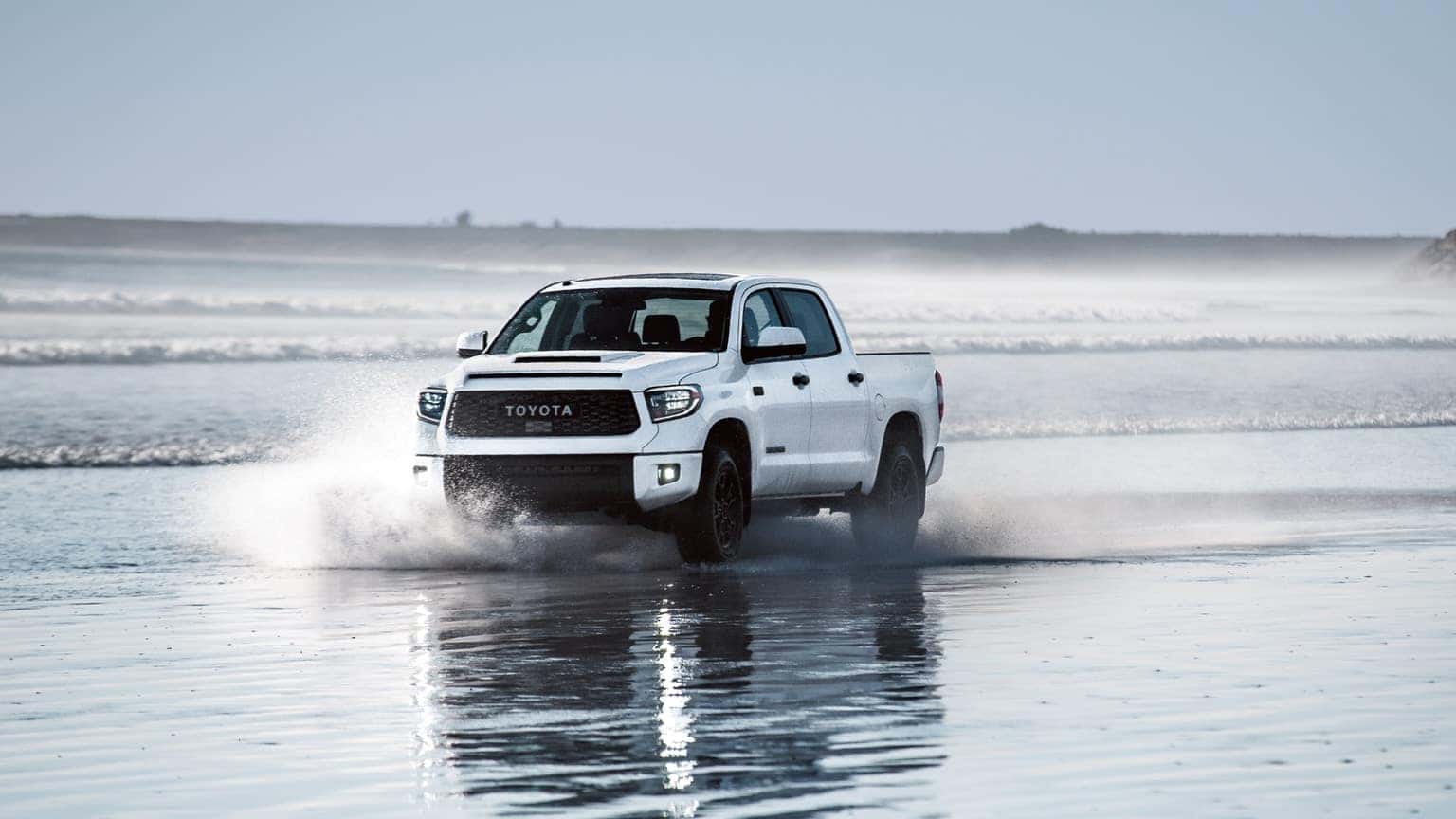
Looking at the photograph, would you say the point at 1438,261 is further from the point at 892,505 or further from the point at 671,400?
the point at 671,400

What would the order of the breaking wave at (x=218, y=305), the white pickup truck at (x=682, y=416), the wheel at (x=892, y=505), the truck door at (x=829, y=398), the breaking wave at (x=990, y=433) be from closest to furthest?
1. the white pickup truck at (x=682, y=416)
2. the truck door at (x=829, y=398)
3. the wheel at (x=892, y=505)
4. the breaking wave at (x=990, y=433)
5. the breaking wave at (x=218, y=305)

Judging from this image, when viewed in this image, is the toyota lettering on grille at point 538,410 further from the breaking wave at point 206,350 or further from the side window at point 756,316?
the breaking wave at point 206,350

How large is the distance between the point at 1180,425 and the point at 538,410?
2139 centimetres

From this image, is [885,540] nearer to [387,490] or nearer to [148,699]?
[387,490]

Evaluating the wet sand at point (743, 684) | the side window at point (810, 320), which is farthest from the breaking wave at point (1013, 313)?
the wet sand at point (743, 684)

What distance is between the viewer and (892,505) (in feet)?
59.8

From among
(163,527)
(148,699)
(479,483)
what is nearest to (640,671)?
(148,699)

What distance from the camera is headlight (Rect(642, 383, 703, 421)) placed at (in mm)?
15828

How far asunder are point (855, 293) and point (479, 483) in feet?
238

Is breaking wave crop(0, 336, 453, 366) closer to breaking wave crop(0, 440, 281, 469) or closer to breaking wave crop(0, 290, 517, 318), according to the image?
breaking wave crop(0, 290, 517, 318)

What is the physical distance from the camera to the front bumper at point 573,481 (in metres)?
15.6

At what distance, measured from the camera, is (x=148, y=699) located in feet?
34.3

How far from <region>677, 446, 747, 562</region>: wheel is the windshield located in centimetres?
83

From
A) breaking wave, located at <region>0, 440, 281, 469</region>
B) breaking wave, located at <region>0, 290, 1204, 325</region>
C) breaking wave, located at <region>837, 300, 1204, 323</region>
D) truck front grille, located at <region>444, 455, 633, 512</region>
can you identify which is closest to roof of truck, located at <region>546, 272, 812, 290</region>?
truck front grille, located at <region>444, 455, 633, 512</region>
